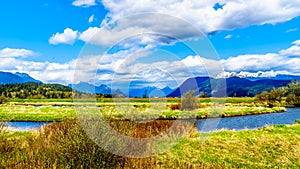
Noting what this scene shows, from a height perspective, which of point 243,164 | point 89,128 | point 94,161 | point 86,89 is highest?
point 86,89

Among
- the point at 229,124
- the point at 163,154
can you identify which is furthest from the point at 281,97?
the point at 163,154

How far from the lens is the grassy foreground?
798cm

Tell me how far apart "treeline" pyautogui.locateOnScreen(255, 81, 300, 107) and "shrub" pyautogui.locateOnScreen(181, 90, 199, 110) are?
23.5 metres

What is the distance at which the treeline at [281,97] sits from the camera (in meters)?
61.2

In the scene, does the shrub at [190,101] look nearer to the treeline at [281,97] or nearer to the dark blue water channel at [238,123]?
the dark blue water channel at [238,123]

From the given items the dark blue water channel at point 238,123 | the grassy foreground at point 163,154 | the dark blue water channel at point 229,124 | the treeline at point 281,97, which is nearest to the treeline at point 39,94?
the grassy foreground at point 163,154

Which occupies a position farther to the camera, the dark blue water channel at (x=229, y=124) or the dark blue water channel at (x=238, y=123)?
the dark blue water channel at (x=238, y=123)

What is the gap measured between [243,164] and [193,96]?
1250 inches

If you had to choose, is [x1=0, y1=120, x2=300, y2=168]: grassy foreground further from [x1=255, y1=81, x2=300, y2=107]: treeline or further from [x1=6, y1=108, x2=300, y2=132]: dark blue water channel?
[x1=255, y1=81, x2=300, y2=107]: treeline

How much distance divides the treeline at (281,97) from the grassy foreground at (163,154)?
46872 mm

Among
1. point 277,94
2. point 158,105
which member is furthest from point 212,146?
point 277,94

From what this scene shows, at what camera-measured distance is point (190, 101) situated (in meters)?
44.0

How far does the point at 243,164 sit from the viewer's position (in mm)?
11477

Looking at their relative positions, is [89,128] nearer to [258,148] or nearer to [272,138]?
[258,148]
